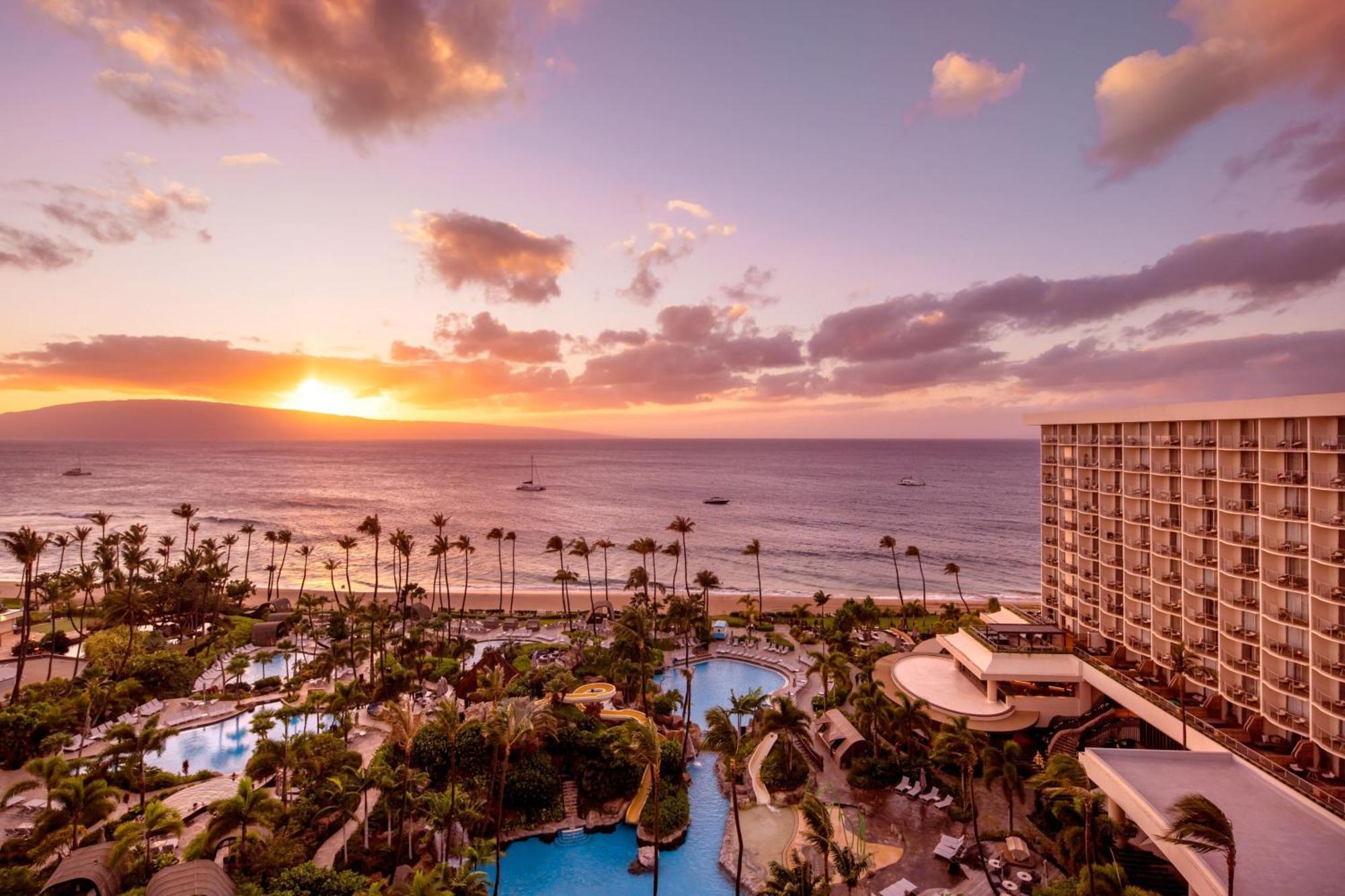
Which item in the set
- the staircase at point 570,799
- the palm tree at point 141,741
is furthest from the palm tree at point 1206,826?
the palm tree at point 141,741

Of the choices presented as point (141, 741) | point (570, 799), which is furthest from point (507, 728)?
point (141, 741)

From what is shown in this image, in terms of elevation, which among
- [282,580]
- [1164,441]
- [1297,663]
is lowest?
[282,580]

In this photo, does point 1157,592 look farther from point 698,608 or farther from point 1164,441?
point 698,608

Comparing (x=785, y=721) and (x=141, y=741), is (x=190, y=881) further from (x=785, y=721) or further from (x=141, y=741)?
(x=785, y=721)

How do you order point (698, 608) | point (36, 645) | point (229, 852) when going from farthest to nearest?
point (698, 608) < point (36, 645) < point (229, 852)

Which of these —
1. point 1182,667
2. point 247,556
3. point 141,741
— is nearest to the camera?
point 141,741

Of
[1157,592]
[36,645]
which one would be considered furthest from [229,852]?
[1157,592]
